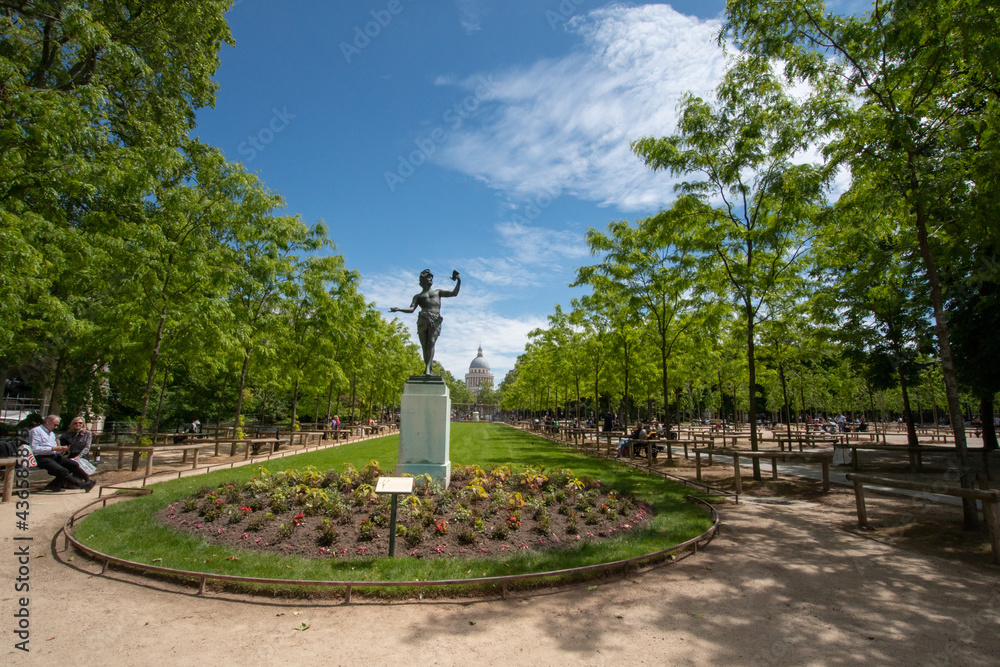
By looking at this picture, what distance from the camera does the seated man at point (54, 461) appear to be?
34.1 ft

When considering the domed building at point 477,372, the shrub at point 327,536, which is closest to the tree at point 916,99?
the shrub at point 327,536

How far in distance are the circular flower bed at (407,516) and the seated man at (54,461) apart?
3.75 meters

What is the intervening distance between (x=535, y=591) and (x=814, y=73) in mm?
10410

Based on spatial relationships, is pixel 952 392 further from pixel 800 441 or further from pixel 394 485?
pixel 800 441

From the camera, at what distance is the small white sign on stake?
5.90 metres

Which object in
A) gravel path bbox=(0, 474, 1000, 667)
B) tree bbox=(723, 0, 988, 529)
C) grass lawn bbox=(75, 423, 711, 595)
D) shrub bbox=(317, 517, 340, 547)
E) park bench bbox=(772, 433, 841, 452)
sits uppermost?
tree bbox=(723, 0, 988, 529)

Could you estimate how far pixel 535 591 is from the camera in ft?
17.9

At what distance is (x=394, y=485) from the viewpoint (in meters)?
6.00

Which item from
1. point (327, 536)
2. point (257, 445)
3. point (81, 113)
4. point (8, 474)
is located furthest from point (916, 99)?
point (257, 445)

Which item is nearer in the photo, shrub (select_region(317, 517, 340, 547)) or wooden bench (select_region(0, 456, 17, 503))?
shrub (select_region(317, 517, 340, 547))

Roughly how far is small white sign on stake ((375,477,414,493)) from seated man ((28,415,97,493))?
8735mm

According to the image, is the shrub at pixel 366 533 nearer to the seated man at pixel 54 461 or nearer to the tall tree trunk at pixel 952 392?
the seated man at pixel 54 461

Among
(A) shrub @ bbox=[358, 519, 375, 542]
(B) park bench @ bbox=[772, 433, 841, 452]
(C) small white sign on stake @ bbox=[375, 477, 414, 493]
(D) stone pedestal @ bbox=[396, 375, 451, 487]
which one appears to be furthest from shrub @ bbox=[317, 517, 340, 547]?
(B) park bench @ bbox=[772, 433, 841, 452]

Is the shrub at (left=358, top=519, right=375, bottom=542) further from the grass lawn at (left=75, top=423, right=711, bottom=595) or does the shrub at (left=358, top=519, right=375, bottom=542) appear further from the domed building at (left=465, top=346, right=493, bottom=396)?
the domed building at (left=465, top=346, right=493, bottom=396)
